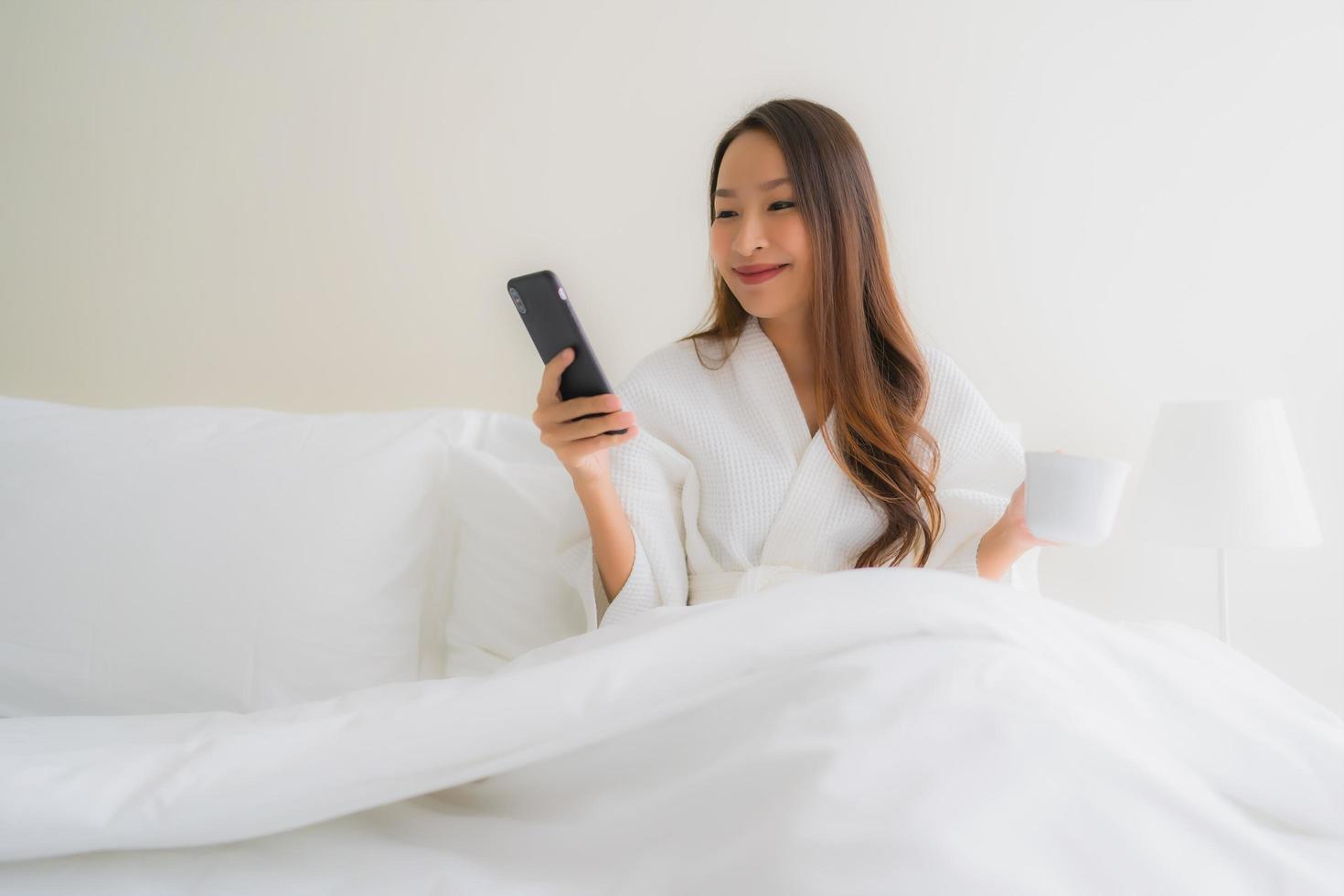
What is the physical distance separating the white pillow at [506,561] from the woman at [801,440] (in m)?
0.05

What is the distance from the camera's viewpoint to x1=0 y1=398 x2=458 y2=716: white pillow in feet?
3.81

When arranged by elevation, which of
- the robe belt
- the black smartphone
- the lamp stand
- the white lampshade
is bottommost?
the lamp stand

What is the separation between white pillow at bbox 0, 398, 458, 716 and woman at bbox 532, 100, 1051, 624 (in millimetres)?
288

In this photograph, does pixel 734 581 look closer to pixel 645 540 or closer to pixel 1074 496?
pixel 645 540

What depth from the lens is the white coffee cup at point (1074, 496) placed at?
93 centimetres

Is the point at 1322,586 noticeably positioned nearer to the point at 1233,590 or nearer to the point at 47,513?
the point at 1233,590

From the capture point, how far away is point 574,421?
1130 mm

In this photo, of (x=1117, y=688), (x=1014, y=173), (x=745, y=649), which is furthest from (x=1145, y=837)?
(x=1014, y=173)

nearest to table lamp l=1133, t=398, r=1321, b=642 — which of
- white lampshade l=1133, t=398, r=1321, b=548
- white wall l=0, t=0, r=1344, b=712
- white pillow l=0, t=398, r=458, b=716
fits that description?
white lampshade l=1133, t=398, r=1321, b=548

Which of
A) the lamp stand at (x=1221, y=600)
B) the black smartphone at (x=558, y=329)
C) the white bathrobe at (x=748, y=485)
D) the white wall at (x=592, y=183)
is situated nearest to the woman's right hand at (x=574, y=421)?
the black smartphone at (x=558, y=329)

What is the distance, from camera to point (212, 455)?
129 cm

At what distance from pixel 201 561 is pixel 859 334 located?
3.30ft

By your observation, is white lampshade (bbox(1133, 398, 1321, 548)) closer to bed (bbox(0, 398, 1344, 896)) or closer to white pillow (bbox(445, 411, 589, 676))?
bed (bbox(0, 398, 1344, 896))

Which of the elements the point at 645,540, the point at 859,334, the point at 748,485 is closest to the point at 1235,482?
the point at 859,334
